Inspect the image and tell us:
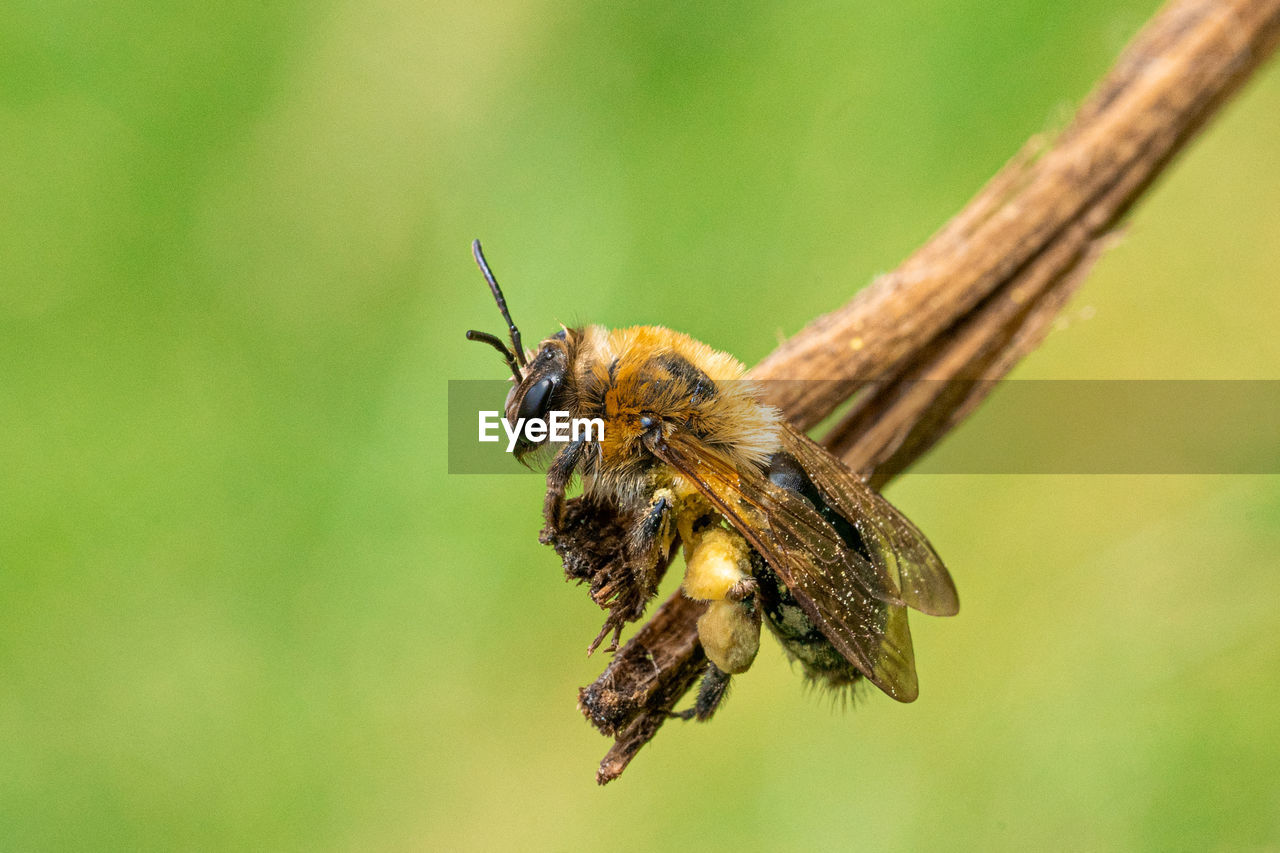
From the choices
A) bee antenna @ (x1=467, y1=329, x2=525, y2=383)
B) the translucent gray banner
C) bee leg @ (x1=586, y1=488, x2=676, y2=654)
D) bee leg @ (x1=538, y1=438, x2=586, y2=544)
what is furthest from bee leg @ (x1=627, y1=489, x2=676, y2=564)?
the translucent gray banner

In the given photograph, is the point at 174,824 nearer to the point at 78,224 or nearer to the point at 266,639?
the point at 266,639

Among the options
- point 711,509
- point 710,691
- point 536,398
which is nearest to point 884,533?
point 711,509

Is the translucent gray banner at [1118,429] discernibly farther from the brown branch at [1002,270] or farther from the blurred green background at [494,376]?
the brown branch at [1002,270]

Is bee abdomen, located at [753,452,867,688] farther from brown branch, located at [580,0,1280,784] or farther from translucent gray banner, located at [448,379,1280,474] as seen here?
translucent gray banner, located at [448,379,1280,474]

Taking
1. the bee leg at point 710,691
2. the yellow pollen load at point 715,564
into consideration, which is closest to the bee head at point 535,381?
the yellow pollen load at point 715,564
